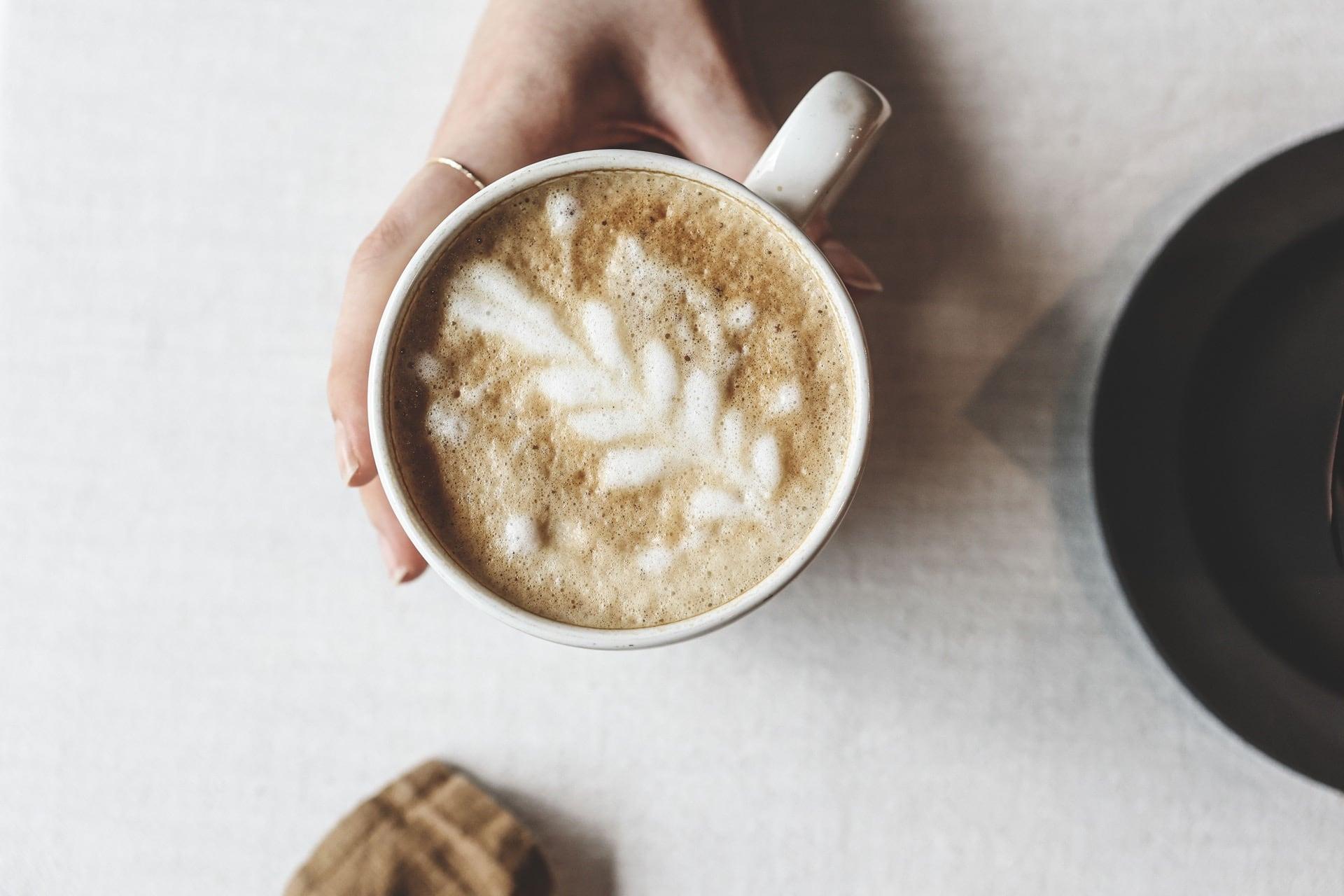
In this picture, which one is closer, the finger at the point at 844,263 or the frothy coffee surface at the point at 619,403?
the frothy coffee surface at the point at 619,403

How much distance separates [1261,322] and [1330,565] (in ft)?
0.64

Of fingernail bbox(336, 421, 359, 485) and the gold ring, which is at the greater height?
the gold ring

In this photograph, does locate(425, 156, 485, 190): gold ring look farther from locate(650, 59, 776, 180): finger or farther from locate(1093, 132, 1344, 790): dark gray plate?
locate(1093, 132, 1344, 790): dark gray plate

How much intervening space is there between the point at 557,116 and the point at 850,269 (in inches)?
10.0

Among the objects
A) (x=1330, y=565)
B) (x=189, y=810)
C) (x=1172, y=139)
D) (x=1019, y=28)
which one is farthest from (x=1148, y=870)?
(x=189, y=810)

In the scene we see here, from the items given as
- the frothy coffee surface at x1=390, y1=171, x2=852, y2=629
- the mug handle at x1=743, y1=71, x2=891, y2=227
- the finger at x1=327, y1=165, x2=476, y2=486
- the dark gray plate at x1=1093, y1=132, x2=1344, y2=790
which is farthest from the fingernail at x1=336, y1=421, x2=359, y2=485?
the dark gray plate at x1=1093, y1=132, x2=1344, y2=790

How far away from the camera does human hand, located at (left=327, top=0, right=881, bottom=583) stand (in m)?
0.64

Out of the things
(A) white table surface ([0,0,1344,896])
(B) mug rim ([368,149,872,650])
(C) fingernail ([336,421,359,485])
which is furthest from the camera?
(A) white table surface ([0,0,1344,896])

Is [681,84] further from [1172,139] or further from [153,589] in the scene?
[153,589]

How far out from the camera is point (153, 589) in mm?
791

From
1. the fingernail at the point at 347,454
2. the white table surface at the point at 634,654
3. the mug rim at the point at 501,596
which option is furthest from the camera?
the white table surface at the point at 634,654

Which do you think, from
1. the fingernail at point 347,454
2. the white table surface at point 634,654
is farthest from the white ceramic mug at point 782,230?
the white table surface at point 634,654

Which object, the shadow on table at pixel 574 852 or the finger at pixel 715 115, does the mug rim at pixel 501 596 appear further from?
the shadow on table at pixel 574 852

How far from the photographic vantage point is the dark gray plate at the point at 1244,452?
639 mm
